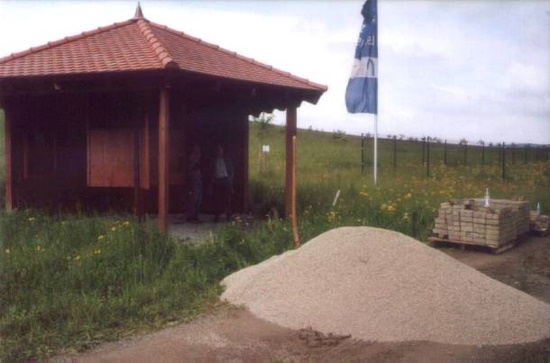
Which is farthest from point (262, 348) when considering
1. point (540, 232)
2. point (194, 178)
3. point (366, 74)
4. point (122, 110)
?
point (366, 74)

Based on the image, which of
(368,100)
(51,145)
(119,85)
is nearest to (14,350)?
(119,85)

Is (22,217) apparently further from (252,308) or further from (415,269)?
(415,269)

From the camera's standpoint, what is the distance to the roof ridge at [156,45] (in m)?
9.06

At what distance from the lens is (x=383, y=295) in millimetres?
6266

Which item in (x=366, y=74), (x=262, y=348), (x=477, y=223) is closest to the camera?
(x=262, y=348)

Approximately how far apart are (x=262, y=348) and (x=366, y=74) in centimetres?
1191

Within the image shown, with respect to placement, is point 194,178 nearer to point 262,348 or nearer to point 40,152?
point 40,152

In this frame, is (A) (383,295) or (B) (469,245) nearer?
(A) (383,295)

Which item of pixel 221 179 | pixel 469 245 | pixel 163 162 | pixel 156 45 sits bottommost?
pixel 469 245

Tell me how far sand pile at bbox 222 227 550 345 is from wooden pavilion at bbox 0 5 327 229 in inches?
140

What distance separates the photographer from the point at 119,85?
9.91 meters

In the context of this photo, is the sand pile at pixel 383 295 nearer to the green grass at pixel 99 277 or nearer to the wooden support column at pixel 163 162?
the green grass at pixel 99 277

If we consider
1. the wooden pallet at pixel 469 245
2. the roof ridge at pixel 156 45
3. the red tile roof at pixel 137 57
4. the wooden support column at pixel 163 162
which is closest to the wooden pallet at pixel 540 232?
the wooden pallet at pixel 469 245

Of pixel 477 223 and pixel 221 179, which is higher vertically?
pixel 221 179
